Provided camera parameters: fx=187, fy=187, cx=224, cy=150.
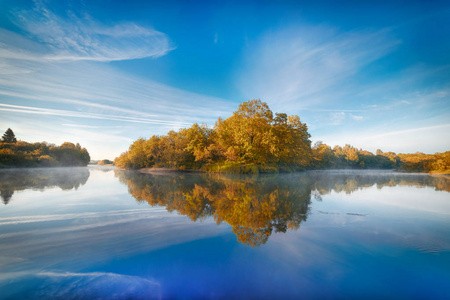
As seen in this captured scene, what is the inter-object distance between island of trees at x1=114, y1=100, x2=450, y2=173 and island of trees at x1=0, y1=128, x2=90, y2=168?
88.1 ft

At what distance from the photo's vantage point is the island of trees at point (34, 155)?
49312 millimetres

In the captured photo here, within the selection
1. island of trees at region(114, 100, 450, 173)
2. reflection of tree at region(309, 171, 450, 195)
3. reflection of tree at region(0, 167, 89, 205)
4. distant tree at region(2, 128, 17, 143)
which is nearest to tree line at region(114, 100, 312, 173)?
island of trees at region(114, 100, 450, 173)

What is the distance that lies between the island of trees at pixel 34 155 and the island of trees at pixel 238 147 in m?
26.8

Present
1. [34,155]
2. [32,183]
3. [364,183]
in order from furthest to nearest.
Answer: [34,155] < [364,183] < [32,183]

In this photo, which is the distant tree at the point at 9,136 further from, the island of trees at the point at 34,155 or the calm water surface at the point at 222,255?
the calm water surface at the point at 222,255

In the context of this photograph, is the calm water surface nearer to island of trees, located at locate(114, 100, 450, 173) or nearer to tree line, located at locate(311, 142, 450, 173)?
island of trees, located at locate(114, 100, 450, 173)

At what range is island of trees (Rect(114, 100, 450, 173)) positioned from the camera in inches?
1448

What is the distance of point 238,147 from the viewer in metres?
36.8

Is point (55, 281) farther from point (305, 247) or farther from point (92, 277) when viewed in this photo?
point (305, 247)

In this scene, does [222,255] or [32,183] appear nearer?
[222,255]

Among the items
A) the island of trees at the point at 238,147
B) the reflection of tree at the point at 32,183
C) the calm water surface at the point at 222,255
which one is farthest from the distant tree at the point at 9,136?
the calm water surface at the point at 222,255

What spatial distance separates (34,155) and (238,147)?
70918mm

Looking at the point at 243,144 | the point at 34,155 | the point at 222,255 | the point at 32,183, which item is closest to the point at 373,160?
the point at 243,144

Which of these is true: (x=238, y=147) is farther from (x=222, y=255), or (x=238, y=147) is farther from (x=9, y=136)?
(x=9, y=136)
